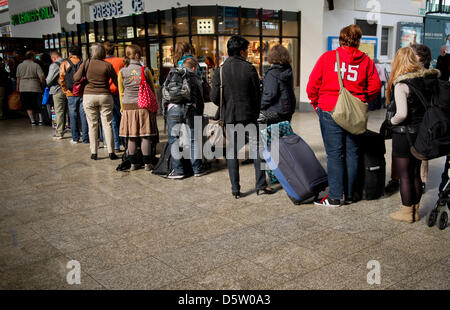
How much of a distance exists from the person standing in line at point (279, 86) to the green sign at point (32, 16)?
17.9 meters

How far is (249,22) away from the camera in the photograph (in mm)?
13195

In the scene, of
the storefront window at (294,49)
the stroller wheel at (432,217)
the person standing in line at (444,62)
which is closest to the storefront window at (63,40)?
the storefront window at (294,49)

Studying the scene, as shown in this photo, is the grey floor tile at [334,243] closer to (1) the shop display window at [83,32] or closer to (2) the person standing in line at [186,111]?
(2) the person standing in line at [186,111]

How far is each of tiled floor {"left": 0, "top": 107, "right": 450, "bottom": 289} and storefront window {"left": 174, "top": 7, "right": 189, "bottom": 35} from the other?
8051mm

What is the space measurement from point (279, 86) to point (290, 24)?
349 inches

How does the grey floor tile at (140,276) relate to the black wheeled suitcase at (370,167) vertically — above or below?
below

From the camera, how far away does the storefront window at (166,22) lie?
13334mm

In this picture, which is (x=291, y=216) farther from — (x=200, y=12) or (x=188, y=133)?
(x=200, y=12)

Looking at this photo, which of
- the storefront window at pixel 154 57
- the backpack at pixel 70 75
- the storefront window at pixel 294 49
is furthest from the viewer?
the storefront window at pixel 154 57

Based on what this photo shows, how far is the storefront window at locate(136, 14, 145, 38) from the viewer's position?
1430 centimetres

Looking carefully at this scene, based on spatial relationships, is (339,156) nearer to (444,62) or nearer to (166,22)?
(444,62)

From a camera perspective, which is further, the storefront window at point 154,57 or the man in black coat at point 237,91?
the storefront window at point 154,57

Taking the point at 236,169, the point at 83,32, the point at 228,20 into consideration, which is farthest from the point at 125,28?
the point at 236,169
